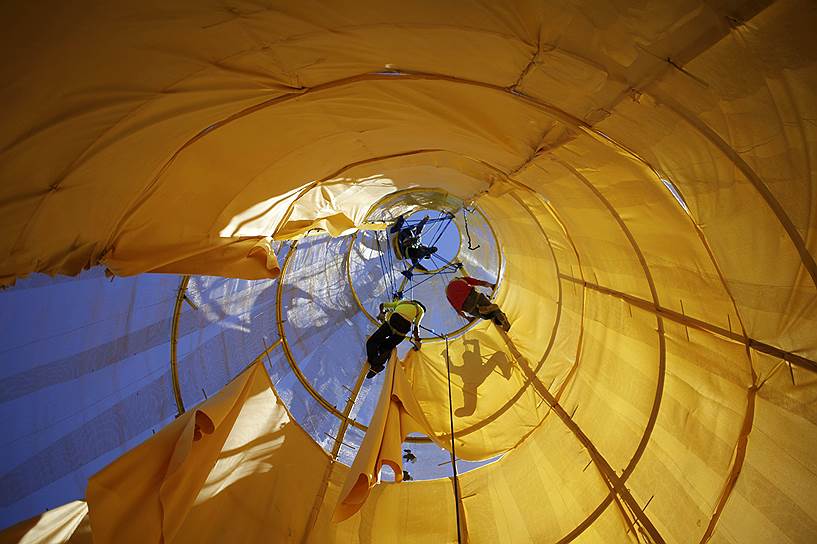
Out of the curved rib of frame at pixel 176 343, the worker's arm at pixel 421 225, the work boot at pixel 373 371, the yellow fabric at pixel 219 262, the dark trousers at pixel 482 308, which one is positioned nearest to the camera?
the yellow fabric at pixel 219 262

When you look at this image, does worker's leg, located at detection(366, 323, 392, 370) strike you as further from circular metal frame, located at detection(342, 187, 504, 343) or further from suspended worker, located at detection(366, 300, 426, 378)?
circular metal frame, located at detection(342, 187, 504, 343)

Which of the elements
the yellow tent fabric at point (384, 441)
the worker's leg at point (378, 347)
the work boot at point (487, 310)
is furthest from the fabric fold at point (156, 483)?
the work boot at point (487, 310)

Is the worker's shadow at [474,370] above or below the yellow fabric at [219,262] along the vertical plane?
below

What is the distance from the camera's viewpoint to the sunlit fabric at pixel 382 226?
4.13ft

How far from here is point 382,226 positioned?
385cm

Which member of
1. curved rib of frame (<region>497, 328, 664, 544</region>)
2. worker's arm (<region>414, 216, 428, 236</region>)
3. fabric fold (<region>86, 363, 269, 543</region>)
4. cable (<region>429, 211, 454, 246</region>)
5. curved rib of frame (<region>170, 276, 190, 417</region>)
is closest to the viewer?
fabric fold (<region>86, 363, 269, 543</region>)

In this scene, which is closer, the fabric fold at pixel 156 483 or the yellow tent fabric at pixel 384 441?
the fabric fold at pixel 156 483

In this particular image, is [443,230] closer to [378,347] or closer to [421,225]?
[421,225]

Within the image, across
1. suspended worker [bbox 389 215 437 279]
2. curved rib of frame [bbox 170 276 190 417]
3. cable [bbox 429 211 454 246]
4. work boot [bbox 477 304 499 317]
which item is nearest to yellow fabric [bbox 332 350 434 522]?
work boot [bbox 477 304 499 317]

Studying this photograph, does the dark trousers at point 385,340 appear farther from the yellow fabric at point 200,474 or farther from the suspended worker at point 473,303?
the yellow fabric at point 200,474

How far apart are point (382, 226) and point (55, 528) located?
2.94 m

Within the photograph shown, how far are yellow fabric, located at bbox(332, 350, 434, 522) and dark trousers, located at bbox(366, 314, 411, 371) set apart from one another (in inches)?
36.3

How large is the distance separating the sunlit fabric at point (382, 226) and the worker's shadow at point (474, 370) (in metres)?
0.05

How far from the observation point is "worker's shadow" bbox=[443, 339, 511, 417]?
4477 mm
